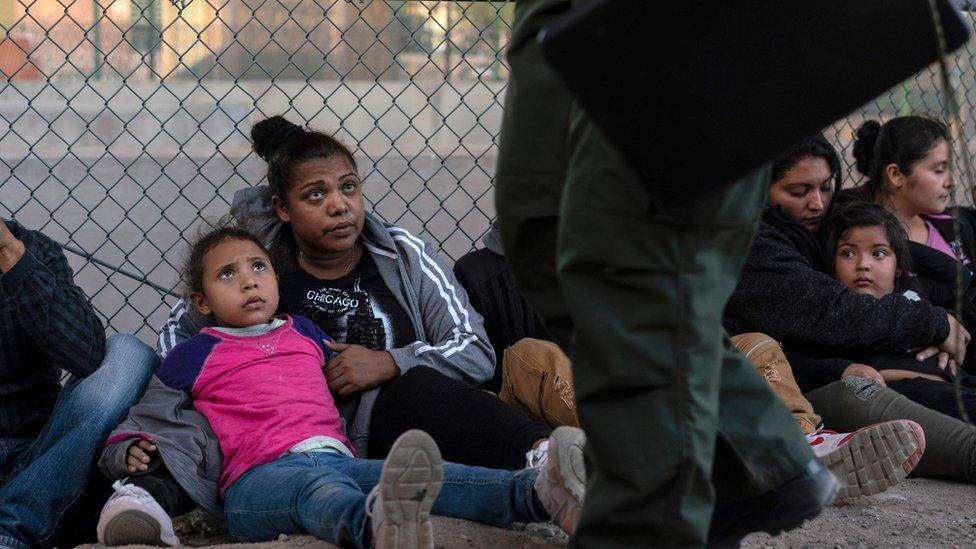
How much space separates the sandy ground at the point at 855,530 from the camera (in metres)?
2.54

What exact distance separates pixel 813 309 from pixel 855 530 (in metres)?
0.98

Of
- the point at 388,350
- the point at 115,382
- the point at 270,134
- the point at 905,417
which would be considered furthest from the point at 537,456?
the point at 270,134

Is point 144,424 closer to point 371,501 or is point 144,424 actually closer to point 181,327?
point 181,327

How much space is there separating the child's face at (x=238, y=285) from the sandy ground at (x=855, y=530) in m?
0.59

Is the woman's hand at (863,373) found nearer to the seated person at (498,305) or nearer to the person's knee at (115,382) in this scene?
the seated person at (498,305)

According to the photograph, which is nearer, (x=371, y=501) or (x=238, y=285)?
(x=371, y=501)

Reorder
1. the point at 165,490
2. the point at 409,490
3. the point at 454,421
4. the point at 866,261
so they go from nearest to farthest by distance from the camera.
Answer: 1. the point at 409,490
2. the point at 165,490
3. the point at 454,421
4. the point at 866,261

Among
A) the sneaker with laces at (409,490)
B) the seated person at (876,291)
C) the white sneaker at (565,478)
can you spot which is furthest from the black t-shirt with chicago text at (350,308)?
the seated person at (876,291)

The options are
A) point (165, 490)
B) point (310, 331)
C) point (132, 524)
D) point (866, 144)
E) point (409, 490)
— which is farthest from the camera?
point (866, 144)

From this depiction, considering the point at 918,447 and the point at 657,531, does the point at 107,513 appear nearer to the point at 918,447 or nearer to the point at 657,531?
the point at 657,531

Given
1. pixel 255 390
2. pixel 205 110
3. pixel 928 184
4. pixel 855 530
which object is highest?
pixel 205 110

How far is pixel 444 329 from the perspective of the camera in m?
3.39

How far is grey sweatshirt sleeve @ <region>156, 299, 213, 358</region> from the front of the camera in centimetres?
323

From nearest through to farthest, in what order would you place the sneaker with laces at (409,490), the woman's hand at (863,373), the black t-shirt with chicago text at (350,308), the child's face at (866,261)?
1. the sneaker with laces at (409,490)
2. the black t-shirt with chicago text at (350,308)
3. the woman's hand at (863,373)
4. the child's face at (866,261)
